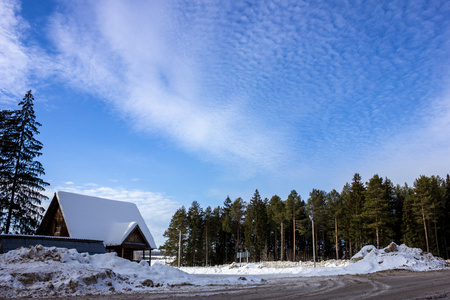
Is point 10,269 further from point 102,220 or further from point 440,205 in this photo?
point 440,205

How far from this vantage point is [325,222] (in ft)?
205

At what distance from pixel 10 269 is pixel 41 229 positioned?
20.1 m

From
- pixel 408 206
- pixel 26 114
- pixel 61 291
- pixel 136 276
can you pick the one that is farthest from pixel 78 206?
pixel 408 206

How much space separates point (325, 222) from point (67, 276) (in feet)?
187

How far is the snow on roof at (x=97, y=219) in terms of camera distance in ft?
95.7

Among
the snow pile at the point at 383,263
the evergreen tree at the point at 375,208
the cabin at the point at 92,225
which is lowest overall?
the snow pile at the point at 383,263

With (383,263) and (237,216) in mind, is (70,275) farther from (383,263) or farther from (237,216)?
(237,216)

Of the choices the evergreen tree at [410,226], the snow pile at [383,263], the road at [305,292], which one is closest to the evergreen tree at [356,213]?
the evergreen tree at [410,226]

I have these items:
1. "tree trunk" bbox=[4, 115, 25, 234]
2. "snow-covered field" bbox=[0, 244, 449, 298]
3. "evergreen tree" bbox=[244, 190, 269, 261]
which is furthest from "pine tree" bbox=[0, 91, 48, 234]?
"evergreen tree" bbox=[244, 190, 269, 261]

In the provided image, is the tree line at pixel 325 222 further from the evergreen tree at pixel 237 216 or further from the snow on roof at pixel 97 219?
the snow on roof at pixel 97 219

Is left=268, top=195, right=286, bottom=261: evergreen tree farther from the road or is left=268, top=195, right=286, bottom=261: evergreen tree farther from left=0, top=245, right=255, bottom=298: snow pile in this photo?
the road

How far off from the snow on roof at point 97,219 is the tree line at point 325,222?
17.5 m

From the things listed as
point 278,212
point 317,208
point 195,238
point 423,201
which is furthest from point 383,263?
point 195,238

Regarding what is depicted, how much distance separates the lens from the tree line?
4972 centimetres
